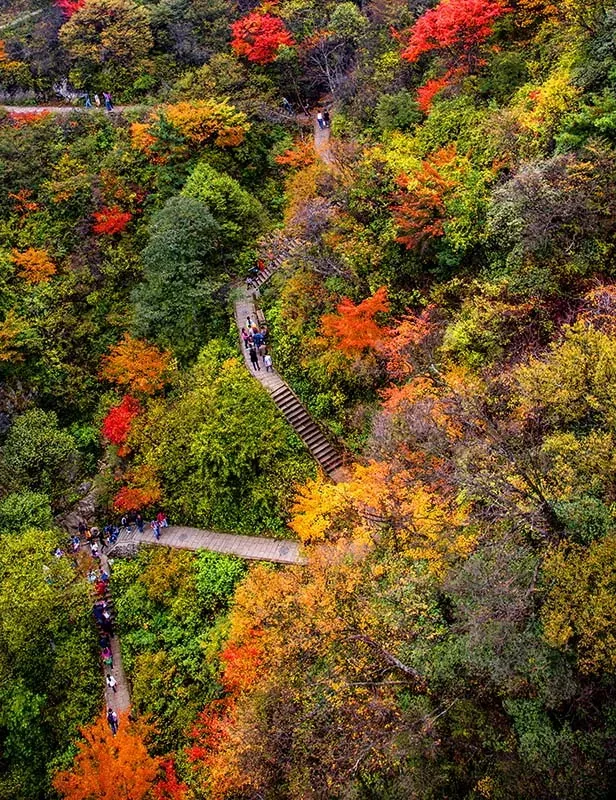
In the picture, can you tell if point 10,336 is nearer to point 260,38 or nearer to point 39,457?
point 39,457

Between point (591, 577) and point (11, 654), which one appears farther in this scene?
point (11, 654)

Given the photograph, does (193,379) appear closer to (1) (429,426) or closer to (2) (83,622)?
(2) (83,622)

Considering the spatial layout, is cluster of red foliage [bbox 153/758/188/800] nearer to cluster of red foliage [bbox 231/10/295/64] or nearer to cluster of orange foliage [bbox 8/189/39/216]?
cluster of orange foliage [bbox 8/189/39/216]

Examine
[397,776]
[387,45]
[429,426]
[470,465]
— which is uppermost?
[387,45]

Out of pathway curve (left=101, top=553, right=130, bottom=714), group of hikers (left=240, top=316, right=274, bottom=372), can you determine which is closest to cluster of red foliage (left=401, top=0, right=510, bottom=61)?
group of hikers (left=240, top=316, right=274, bottom=372)

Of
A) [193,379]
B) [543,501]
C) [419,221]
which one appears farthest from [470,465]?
[193,379]

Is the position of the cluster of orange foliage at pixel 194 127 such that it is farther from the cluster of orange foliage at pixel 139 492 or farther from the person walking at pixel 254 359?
the cluster of orange foliage at pixel 139 492
